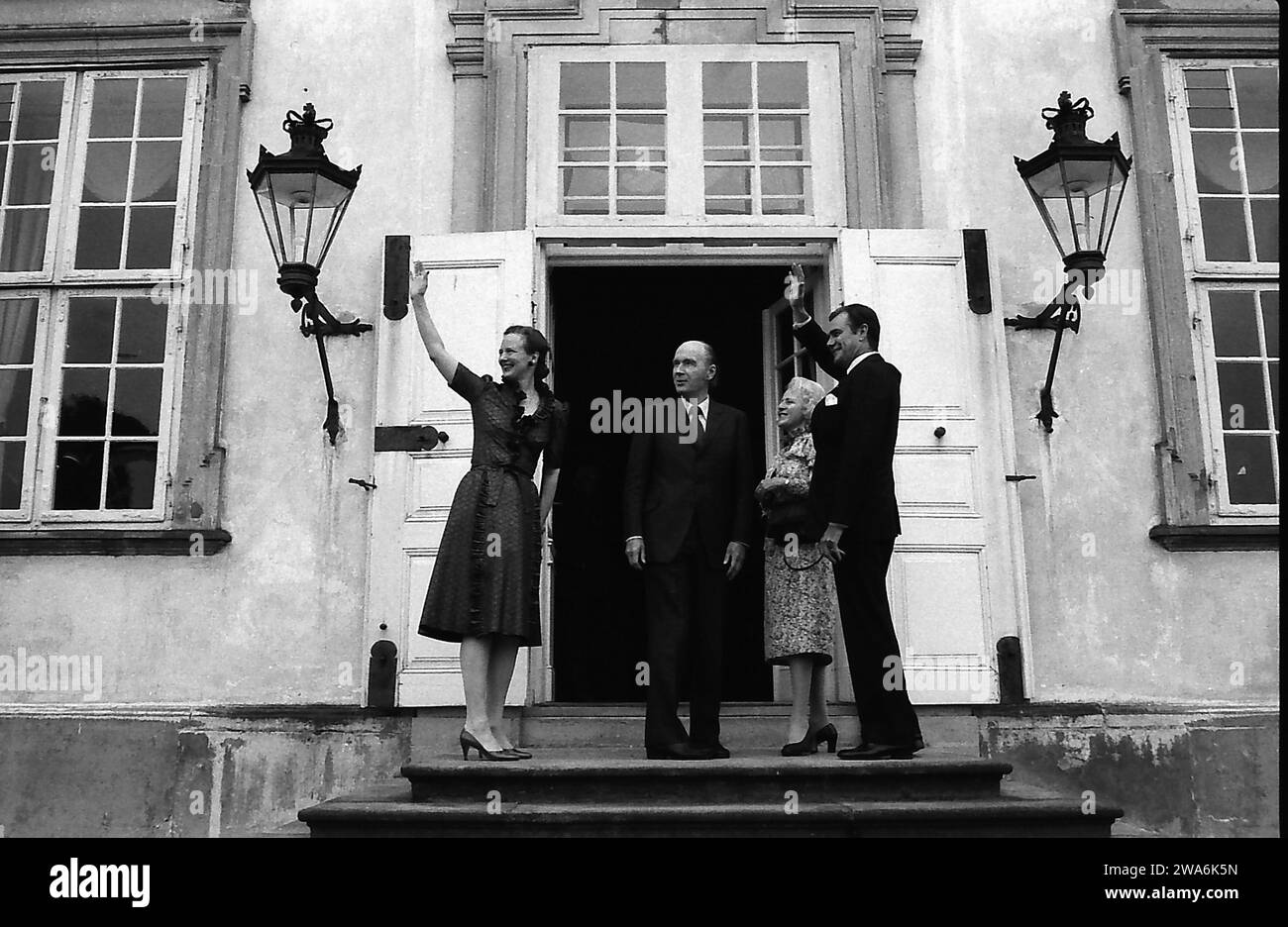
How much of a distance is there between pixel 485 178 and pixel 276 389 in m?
1.45

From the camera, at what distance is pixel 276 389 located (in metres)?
6.70

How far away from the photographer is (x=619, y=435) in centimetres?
935

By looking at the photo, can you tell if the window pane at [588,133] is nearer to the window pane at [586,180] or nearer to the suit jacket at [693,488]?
the window pane at [586,180]

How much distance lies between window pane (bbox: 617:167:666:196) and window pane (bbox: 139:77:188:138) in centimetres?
225

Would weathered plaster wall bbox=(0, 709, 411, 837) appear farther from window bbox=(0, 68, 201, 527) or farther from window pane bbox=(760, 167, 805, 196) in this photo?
window pane bbox=(760, 167, 805, 196)

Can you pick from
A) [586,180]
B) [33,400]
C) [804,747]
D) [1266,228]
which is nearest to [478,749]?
[804,747]

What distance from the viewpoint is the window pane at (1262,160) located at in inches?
273

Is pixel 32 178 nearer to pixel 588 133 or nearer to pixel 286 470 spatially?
pixel 286 470

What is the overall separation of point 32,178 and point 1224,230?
19.5 feet

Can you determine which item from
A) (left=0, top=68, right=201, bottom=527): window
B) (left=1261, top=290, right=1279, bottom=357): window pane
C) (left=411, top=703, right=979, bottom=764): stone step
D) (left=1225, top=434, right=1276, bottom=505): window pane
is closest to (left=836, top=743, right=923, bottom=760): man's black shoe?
(left=411, top=703, right=979, bottom=764): stone step

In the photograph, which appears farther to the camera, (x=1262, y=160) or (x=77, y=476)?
(x=1262, y=160)

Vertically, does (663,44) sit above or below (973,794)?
above
